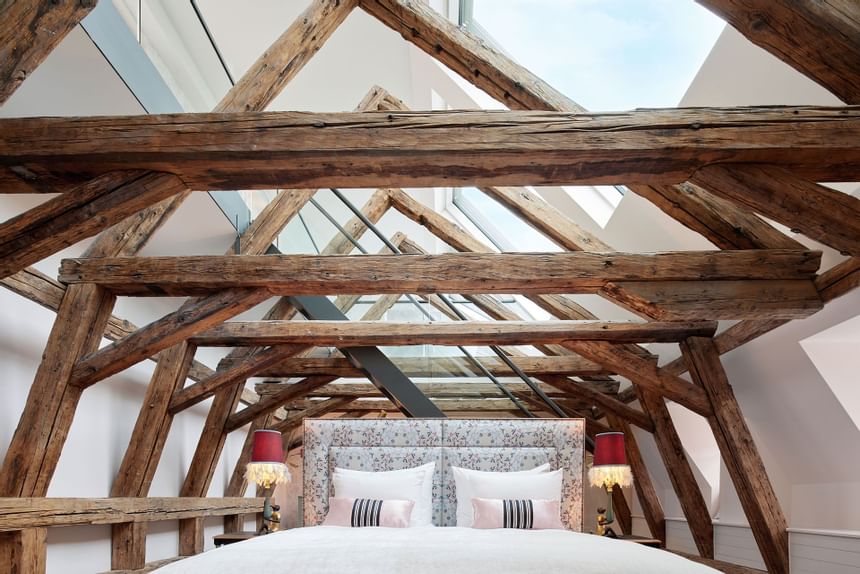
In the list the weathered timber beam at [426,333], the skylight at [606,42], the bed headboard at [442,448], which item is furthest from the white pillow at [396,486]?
the skylight at [606,42]

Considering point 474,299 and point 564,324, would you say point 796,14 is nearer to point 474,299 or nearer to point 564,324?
point 564,324

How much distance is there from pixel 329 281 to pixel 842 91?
2633mm

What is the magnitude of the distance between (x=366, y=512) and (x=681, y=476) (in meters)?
3.51

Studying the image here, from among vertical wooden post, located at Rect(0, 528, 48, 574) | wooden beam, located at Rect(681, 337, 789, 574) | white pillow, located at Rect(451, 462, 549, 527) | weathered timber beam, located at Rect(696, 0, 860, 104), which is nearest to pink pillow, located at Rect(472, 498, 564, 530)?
white pillow, located at Rect(451, 462, 549, 527)

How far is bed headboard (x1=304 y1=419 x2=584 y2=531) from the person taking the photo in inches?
194

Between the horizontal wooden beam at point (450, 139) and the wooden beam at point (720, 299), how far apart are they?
1261mm

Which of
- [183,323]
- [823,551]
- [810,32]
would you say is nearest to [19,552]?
[183,323]

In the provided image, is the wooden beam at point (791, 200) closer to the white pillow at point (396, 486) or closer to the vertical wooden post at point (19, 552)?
the white pillow at point (396, 486)

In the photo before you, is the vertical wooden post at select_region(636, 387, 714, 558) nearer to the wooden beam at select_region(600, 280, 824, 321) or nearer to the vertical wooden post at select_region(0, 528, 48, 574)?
the wooden beam at select_region(600, 280, 824, 321)

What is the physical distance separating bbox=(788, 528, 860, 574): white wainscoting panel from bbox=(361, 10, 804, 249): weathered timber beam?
1994 millimetres

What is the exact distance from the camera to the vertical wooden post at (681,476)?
22.2 feet

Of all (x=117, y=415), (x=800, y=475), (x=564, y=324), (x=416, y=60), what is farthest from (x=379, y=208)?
(x=800, y=475)

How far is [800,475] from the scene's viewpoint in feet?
19.8

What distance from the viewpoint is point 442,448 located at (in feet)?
16.4
